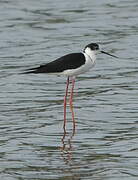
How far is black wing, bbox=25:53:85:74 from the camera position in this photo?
1123cm

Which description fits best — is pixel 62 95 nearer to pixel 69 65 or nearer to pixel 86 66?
pixel 86 66

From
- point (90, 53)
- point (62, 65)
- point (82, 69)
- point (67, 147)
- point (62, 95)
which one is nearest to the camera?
point (67, 147)

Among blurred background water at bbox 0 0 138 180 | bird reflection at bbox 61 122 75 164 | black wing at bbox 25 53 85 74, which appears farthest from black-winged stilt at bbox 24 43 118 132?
bird reflection at bbox 61 122 75 164

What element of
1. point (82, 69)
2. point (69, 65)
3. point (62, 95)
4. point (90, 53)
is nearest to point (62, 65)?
point (69, 65)

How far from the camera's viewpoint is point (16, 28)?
1905 centimetres

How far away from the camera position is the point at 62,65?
11.3m

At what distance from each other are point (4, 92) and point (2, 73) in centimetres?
161

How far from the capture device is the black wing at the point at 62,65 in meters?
11.2

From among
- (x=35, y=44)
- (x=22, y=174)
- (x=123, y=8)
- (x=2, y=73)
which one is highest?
(x=123, y=8)

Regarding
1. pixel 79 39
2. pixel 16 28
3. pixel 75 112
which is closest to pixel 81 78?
pixel 75 112

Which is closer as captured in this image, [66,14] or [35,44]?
[35,44]

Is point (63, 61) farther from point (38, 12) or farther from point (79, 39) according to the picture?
point (38, 12)

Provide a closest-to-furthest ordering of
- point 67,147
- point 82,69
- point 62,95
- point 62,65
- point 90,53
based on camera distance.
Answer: point 67,147, point 62,65, point 82,69, point 90,53, point 62,95

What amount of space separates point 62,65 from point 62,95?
5.41 feet
